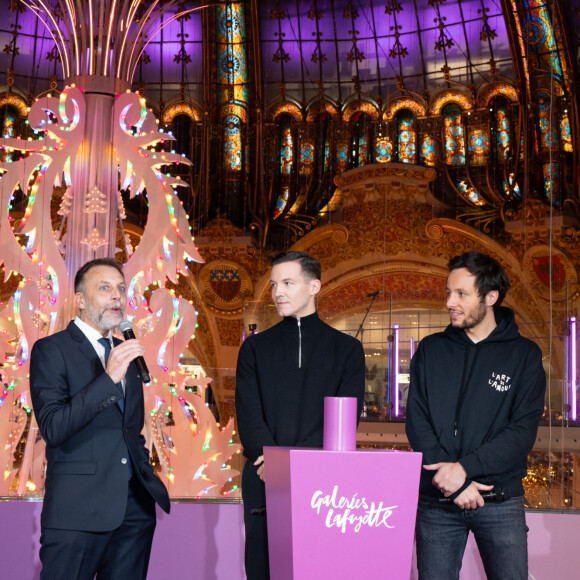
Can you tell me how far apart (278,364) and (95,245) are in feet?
7.43

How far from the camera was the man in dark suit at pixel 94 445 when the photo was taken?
6.04 ft

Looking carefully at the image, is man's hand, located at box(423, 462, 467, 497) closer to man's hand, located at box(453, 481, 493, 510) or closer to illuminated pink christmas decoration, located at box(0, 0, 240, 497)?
man's hand, located at box(453, 481, 493, 510)

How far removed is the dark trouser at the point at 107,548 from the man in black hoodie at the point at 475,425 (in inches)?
26.9

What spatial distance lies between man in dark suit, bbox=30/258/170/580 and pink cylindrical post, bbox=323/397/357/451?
0.51m

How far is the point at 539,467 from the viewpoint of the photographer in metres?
7.54

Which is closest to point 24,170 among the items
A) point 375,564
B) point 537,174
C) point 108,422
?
point 108,422

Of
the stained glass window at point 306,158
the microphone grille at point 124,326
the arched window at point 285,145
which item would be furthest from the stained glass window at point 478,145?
the microphone grille at point 124,326

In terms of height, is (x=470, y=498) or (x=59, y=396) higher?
(x=59, y=396)

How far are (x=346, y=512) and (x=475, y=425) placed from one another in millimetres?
651

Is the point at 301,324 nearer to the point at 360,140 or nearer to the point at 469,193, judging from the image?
the point at 469,193

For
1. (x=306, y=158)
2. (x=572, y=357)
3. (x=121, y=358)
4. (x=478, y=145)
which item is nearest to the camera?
(x=121, y=358)

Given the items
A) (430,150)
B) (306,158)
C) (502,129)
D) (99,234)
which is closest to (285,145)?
(306,158)

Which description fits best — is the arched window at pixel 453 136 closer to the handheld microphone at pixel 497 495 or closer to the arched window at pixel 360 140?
the arched window at pixel 360 140

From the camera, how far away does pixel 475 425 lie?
2018 mm
